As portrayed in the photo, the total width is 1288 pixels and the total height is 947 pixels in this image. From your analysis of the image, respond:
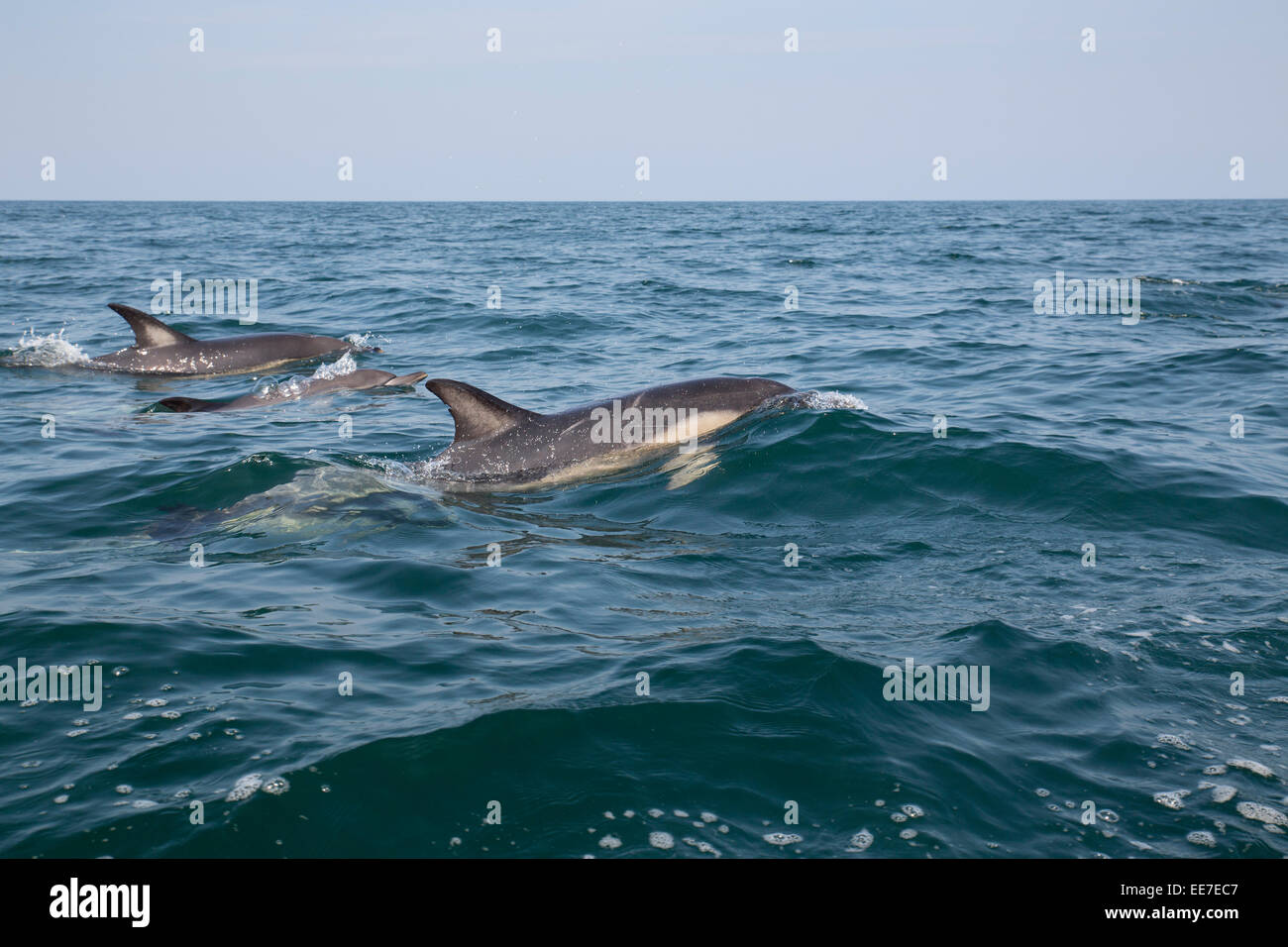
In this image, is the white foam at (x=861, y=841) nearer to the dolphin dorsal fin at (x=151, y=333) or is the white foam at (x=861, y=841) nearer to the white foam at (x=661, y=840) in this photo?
the white foam at (x=661, y=840)

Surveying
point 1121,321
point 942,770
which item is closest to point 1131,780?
point 942,770

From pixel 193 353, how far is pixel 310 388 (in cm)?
305

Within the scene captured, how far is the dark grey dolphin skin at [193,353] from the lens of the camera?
56.9 feet

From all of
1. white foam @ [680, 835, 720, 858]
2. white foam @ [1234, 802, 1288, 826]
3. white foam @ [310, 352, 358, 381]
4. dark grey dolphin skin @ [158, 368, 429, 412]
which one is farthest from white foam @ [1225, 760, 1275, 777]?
white foam @ [310, 352, 358, 381]

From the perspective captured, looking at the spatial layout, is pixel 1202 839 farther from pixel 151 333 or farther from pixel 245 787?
pixel 151 333

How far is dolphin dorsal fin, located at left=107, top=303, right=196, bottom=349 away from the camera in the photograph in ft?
55.6

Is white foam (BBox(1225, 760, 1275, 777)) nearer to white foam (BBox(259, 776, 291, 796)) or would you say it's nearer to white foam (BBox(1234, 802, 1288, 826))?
white foam (BBox(1234, 802, 1288, 826))

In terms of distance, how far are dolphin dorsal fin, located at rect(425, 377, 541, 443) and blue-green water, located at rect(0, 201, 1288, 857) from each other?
777 mm

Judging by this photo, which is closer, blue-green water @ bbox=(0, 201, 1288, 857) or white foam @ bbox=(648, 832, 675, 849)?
white foam @ bbox=(648, 832, 675, 849)

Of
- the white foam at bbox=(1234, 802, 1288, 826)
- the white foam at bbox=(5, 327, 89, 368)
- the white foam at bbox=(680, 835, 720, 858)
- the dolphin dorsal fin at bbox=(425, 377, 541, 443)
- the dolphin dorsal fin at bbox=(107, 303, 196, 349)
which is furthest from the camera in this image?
the white foam at bbox=(5, 327, 89, 368)

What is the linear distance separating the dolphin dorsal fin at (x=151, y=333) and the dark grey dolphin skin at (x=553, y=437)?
8.75 m

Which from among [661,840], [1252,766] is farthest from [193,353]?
[1252,766]

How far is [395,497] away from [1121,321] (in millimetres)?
17179
